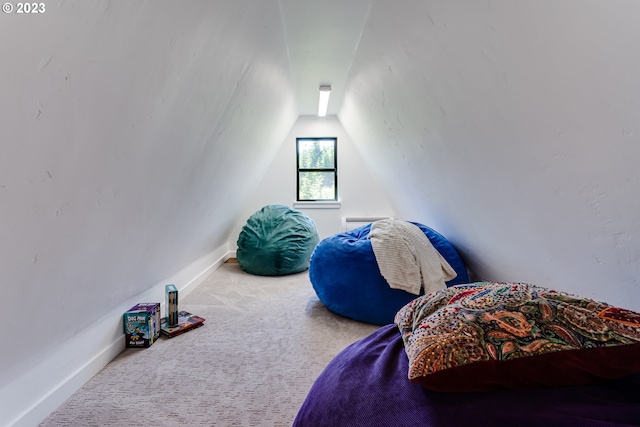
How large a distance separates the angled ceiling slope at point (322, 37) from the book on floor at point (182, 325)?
7.33 ft

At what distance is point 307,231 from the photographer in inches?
157

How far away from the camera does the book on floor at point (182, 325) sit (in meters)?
2.20

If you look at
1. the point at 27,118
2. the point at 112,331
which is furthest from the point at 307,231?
the point at 27,118

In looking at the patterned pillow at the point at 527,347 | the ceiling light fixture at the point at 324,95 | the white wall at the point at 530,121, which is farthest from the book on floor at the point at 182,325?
the ceiling light fixture at the point at 324,95

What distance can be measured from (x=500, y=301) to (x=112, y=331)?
2.11m

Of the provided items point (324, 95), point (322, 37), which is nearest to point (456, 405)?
point (322, 37)

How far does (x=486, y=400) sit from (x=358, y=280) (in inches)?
62.8

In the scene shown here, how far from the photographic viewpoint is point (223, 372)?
1743 millimetres

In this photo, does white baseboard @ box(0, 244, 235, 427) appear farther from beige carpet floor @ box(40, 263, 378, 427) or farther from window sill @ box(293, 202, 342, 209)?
window sill @ box(293, 202, 342, 209)

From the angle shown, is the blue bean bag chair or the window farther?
the window

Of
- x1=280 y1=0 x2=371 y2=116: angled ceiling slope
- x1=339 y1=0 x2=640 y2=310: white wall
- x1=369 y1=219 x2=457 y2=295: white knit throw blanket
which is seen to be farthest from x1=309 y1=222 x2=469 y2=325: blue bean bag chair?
x1=280 y1=0 x2=371 y2=116: angled ceiling slope

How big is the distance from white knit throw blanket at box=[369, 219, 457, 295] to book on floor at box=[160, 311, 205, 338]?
1446 millimetres

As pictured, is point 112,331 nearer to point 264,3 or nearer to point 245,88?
point 245,88

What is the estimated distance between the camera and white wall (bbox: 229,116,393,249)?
4965 millimetres
